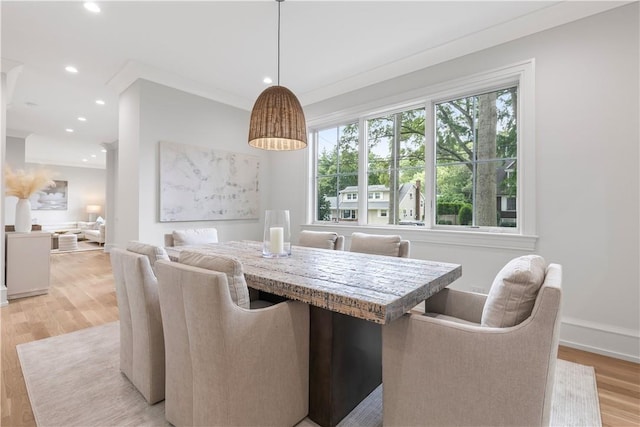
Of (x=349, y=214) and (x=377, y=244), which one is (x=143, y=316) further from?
(x=349, y=214)

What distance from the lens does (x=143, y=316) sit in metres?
1.58

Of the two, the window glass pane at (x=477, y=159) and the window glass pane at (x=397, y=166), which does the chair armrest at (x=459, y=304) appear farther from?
the window glass pane at (x=397, y=166)

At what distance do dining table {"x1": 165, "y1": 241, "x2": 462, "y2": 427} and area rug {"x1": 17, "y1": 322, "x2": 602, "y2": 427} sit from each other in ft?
0.46

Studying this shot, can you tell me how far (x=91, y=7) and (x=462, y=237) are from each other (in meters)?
3.93

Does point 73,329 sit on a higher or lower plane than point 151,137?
lower

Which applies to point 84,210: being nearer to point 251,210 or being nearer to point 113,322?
point 251,210

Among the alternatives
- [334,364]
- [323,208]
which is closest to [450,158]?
[323,208]

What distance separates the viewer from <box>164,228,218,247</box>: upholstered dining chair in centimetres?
306

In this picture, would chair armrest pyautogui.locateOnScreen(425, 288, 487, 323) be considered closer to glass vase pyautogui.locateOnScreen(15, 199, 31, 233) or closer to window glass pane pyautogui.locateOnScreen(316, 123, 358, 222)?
window glass pane pyautogui.locateOnScreen(316, 123, 358, 222)

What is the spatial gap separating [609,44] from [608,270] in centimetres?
176

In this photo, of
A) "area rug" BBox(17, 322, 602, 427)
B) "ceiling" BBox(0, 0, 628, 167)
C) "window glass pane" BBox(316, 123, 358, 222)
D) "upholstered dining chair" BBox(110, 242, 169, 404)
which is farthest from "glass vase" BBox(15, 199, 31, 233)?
"window glass pane" BBox(316, 123, 358, 222)

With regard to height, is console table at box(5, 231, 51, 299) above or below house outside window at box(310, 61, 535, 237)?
below

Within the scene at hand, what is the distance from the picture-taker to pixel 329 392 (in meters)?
1.45

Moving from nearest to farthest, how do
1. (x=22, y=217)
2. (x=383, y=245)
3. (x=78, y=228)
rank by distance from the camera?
1. (x=383, y=245)
2. (x=22, y=217)
3. (x=78, y=228)
